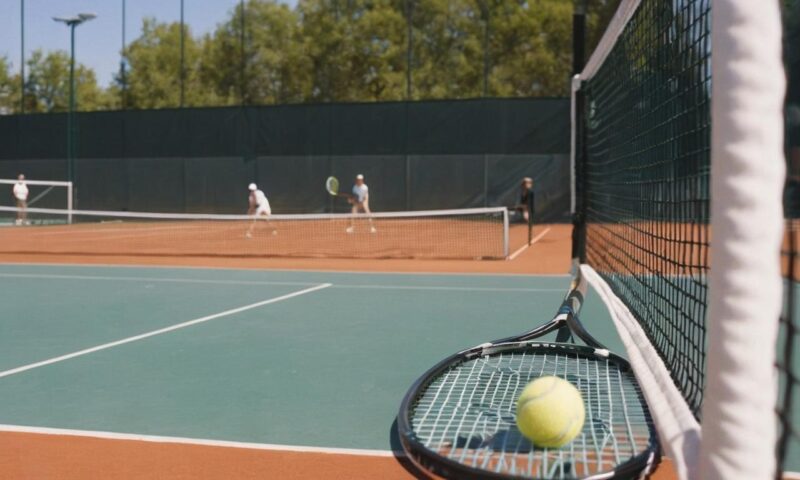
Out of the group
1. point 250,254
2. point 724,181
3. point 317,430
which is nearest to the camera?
point 724,181

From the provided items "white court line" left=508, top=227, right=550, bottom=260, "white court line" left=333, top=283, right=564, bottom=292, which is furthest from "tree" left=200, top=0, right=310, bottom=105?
"white court line" left=333, top=283, right=564, bottom=292

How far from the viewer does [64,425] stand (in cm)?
330

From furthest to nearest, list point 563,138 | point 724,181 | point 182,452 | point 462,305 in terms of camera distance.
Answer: point 563,138
point 462,305
point 182,452
point 724,181

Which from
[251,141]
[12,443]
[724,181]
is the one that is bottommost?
[12,443]

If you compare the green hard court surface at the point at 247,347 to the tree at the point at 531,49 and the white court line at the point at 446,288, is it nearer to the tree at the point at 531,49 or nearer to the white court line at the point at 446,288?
the white court line at the point at 446,288

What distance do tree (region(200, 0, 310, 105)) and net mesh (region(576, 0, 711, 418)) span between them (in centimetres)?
3103

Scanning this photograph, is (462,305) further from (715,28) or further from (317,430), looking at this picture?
(715,28)

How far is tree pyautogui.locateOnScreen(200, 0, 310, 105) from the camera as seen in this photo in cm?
3750

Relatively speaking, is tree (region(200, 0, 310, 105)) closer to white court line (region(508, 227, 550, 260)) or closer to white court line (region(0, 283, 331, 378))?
white court line (region(508, 227, 550, 260))

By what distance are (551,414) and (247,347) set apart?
3.17 m

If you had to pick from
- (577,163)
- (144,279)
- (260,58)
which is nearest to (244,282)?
(144,279)

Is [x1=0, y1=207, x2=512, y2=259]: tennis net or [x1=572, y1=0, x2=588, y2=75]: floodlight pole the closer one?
[x1=572, y1=0, x2=588, y2=75]: floodlight pole

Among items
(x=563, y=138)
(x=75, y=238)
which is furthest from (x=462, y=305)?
(x=563, y=138)

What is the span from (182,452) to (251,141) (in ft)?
69.0
